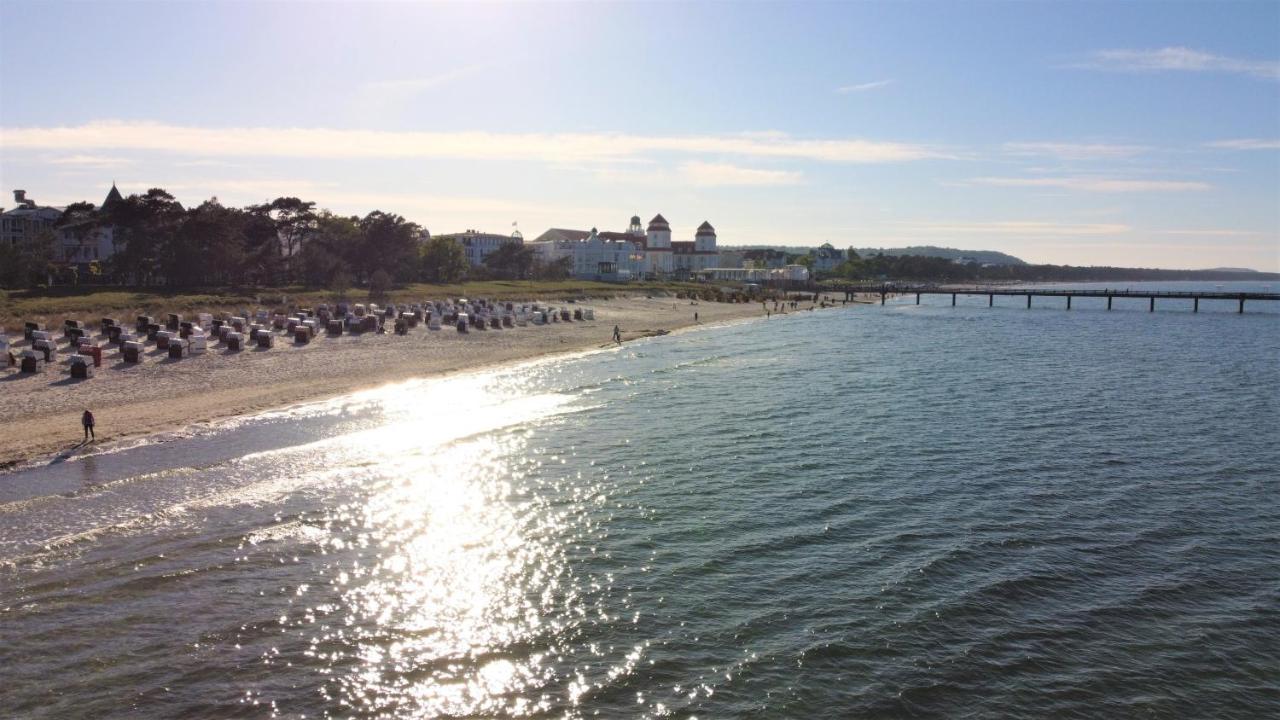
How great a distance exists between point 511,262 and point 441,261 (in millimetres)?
25386

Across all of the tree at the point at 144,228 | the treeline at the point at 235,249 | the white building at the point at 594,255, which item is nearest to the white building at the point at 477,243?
the white building at the point at 594,255

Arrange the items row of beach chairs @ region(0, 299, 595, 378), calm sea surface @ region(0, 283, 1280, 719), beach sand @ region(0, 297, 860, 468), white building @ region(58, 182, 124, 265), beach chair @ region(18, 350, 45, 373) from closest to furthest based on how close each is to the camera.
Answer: calm sea surface @ region(0, 283, 1280, 719)
beach sand @ region(0, 297, 860, 468)
beach chair @ region(18, 350, 45, 373)
row of beach chairs @ region(0, 299, 595, 378)
white building @ region(58, 182, 124, 265)

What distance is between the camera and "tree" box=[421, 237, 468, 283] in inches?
4747

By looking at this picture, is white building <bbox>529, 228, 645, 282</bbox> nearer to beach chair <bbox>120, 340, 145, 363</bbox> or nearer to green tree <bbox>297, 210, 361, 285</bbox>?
green tree <bbox>297, 210, 361, 285</bbox>

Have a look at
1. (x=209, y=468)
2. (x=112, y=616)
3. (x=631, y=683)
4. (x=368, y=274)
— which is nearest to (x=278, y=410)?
(x=209, y=468)

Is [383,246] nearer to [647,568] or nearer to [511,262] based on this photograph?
[511,262]

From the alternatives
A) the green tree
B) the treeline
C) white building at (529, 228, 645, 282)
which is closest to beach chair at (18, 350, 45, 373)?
the treeline

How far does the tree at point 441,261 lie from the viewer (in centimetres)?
12056

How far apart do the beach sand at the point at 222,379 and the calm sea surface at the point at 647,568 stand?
2.31 meters

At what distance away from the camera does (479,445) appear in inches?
1187

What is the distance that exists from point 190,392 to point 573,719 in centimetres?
3270

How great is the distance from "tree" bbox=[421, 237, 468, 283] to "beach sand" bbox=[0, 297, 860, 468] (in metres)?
52.6

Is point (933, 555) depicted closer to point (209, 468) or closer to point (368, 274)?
point (209, 468)

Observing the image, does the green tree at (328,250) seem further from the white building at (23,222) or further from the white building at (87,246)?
the white building at (23,222)
